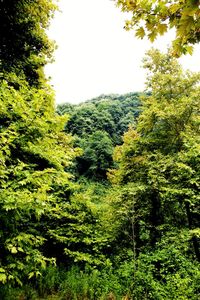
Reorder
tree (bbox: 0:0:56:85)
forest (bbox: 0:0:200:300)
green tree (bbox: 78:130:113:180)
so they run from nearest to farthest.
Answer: forest (bbox: 0:0:200:300) → tree (bbox: 0:0:56:85) → green tree (bbox: 78:130:113:180)

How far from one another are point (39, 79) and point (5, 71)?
148 cm

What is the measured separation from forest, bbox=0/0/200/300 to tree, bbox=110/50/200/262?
0.06 meters

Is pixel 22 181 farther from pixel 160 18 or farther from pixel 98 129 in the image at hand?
pixel 98 129

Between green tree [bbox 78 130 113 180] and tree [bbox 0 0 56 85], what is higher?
green tree [bbox 78 130 113 180]

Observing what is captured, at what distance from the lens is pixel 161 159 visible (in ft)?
38.5

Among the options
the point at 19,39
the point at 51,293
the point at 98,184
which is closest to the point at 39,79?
the point at 19,39

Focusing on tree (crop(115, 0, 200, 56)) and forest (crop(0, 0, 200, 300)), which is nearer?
tree (crop(115, 0, 200, 56))

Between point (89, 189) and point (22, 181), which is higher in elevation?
point (89, 189)

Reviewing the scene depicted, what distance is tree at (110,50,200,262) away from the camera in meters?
11.1

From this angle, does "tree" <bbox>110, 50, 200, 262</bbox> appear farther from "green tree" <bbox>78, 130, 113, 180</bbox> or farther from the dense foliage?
"green tree" <bbox>78, 130, 113, 180</bbox>

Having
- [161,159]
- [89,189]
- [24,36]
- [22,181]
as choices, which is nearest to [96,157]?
[161,159]

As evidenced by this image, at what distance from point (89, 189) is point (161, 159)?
3.34 m

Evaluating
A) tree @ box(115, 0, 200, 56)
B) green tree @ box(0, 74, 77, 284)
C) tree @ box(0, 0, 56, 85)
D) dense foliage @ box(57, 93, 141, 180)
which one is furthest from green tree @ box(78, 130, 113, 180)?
tree @ box(115, 0, 200, 56)

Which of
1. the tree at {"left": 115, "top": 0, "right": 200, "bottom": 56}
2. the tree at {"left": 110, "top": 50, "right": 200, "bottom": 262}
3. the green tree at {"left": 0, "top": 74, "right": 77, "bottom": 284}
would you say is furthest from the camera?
the tree at {"left": 110, "top": 50, "right": 200, "bottom": 262}
